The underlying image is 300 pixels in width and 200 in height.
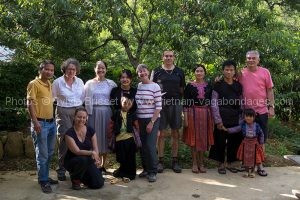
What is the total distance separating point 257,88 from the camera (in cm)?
561

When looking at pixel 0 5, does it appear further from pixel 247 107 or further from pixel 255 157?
pixel 255 157

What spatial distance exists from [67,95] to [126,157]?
1161 millimetres

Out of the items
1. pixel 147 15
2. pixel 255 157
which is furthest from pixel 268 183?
pixel 147 15

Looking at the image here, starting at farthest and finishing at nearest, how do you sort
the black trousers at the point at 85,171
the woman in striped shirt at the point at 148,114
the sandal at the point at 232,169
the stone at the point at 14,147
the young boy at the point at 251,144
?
the stone at the point at 14,147, the sandal at the point at 232,169, the young boy at the point at 251,144, the woman in striped shirt at the point at 148,114, the black trousers at the point at 85,171

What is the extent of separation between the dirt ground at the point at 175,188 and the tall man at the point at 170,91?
50cm

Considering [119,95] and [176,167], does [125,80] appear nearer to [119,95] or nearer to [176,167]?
[119,95]

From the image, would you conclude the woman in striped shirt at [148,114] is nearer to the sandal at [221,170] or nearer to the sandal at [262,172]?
the sandal at [221,170]

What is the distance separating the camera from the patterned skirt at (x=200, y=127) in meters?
5.61

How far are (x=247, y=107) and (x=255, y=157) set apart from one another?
2.41 ft

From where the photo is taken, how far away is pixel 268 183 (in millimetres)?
5359

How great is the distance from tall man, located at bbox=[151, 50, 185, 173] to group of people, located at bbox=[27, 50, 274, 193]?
1 centimetres

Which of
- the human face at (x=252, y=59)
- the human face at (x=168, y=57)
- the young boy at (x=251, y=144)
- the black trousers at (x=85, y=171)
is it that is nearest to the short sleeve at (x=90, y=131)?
the black trousers at (x=85, y=171)

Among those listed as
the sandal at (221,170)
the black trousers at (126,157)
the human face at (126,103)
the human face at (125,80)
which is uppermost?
the human face at (125,80)

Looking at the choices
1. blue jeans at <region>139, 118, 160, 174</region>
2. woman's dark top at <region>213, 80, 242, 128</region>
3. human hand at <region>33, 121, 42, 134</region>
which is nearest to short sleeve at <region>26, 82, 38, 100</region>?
human hand at <region>33, 121, 42, 134</region>
